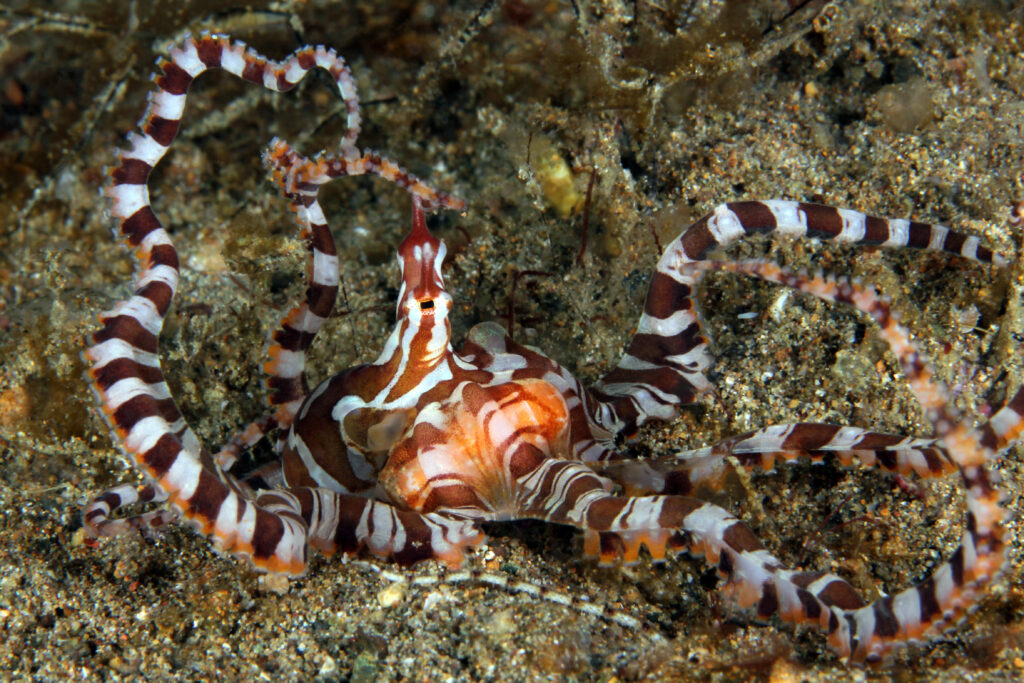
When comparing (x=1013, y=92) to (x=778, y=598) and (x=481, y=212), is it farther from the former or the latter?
(x=778, y=598)

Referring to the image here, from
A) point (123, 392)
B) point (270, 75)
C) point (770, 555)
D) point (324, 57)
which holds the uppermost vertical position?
point (324, 57)

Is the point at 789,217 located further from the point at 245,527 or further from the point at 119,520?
the point at 119,520

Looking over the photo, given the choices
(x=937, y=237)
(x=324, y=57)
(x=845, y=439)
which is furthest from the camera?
(x=937, y=237)

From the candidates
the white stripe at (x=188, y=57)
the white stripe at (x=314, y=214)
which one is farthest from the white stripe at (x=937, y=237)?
the white stripe at (x=188, y=57)

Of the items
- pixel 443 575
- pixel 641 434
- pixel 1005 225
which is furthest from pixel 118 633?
pixel 1005 225

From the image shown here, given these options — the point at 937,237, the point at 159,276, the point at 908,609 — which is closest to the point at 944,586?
the point at 908,609

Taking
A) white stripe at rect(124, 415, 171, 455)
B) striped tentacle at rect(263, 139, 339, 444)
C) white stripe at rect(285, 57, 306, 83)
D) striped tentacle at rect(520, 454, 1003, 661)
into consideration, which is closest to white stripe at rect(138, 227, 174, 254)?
striped tentacle at rect(263, 139, 339, 444)

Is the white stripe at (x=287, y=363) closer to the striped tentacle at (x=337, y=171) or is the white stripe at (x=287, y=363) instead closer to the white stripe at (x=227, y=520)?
the striped tentacle at (x=337, y=171)
